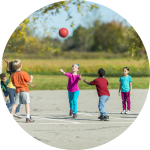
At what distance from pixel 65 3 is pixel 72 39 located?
93145 mm

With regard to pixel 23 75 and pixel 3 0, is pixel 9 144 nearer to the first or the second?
pixel 23 75

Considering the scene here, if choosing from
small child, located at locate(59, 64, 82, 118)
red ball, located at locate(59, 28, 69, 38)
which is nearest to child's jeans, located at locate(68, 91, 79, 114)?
small child, located at locate(59, 64, 82, 118)

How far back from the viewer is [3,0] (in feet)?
63.6

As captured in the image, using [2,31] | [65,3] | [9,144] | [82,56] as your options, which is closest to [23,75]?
[9,144]

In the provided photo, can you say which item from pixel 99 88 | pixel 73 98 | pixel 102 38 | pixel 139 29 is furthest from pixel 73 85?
pixel 102 38

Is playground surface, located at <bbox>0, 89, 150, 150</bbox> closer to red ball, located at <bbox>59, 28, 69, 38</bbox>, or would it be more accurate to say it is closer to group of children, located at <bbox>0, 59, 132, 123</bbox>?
group of children, located at <bbox>0, 59, 132, 123</bbox>

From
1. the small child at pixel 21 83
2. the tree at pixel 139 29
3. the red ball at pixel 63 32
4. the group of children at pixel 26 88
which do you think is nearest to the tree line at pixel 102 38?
the tree at pixel 139 29

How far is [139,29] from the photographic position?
29.8 meters

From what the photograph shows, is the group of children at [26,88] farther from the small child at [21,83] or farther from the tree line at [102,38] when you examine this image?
the tree line at [102,38]

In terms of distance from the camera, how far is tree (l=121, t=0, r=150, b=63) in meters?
28.6

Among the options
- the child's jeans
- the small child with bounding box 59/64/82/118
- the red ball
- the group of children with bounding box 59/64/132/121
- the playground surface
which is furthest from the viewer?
the red ball

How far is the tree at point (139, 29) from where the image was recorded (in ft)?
93.8

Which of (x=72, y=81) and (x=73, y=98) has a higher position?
(x=72, y=81)

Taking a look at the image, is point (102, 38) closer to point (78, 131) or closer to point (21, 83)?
point (21, 83)
